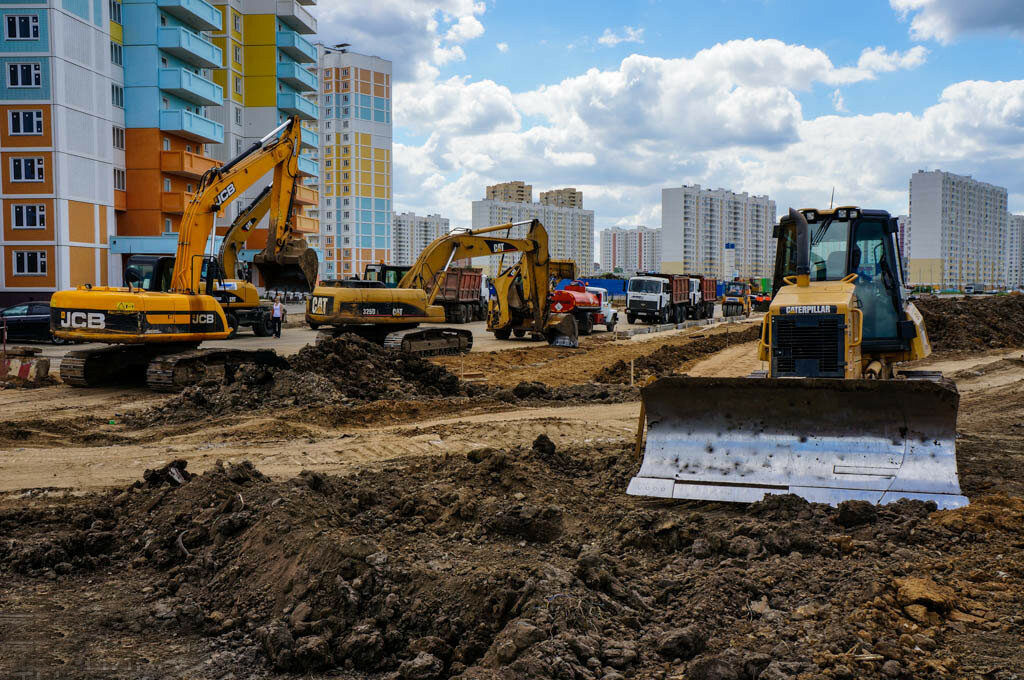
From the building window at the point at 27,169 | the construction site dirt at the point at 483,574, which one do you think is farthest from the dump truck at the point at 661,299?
the construction site dirt at the point at 483,574

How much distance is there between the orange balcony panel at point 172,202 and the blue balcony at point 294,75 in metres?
18.1

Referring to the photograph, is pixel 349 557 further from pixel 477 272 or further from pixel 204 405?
pixel 477 272

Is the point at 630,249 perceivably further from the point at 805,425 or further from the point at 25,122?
the point at 805,425

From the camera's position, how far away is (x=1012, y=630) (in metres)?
4.38

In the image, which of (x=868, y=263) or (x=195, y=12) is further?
(x=195, y=12)

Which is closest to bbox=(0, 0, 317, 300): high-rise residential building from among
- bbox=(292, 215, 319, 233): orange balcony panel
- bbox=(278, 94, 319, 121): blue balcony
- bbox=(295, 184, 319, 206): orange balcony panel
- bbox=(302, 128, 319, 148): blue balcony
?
bbox=(295, 184, 319, 206): orange balcony panel

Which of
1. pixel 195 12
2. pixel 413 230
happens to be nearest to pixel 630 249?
pixel 413 230

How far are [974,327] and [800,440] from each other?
70.7 feet

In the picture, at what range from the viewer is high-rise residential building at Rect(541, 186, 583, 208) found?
6521 inches

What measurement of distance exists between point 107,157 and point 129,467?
38.5 meters

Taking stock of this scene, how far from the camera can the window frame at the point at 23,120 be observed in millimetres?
38562

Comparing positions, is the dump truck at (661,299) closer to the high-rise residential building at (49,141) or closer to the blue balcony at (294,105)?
the high-rise residential building at (49,141)

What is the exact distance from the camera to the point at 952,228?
421ft

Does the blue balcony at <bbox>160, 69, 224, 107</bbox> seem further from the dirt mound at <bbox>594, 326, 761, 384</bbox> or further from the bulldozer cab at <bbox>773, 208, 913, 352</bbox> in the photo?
the bulldozer cab at <bbox>773, 208, 913, 352</bbox>
